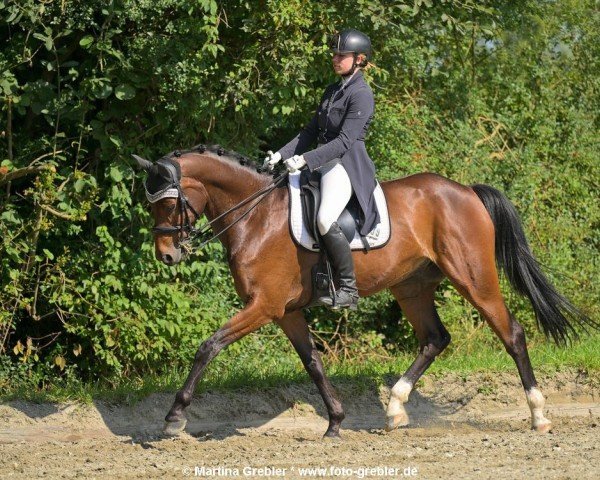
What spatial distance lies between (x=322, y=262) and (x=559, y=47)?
8.27 meters

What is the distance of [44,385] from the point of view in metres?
9.61

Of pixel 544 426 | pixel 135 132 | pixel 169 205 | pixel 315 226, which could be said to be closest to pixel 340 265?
pixel 315 226

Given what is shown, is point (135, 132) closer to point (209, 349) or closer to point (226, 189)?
point (226, 189)

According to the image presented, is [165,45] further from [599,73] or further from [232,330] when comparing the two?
[599,73]

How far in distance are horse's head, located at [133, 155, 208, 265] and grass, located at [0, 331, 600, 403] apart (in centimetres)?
175

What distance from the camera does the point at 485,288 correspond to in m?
7.91

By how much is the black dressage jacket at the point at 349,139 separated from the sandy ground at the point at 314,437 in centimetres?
180

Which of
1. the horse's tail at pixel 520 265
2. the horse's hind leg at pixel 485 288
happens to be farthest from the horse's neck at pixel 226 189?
the horse's tail at pixel 520 265

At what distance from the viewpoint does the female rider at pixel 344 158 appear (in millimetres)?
7285

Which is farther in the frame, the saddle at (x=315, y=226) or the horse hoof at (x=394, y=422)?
the horse hoof at (x=394, y=422)

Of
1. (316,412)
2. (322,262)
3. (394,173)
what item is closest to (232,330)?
(322,262)

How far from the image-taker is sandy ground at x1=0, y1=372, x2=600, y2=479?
20.3 ft

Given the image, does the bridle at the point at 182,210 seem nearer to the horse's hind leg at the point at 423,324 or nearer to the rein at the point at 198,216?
the rein at the point at 198,216

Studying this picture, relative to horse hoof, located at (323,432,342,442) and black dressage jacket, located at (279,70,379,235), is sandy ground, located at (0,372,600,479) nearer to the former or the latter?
horse hoof, located at (323,432,342,442)
